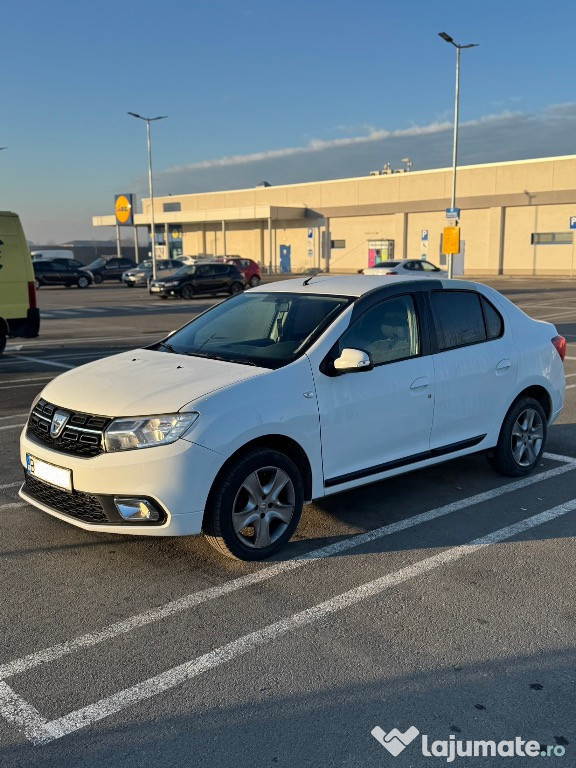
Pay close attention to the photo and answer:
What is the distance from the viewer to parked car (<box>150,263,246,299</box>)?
3019 cm

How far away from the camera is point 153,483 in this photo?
397cm

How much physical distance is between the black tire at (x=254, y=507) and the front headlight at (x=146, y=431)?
0.37 m

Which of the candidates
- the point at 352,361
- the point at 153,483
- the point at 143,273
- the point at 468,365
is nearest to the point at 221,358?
the point at 352,361

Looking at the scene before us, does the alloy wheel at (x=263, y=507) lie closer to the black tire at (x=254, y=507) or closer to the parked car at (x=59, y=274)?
the black tire at (x=254, y=507)

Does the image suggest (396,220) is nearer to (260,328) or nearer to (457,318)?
(457,318)

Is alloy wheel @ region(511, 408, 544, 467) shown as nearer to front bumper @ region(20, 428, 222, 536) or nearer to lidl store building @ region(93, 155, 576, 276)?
front bumper @ region(20, 428, 222, 536)

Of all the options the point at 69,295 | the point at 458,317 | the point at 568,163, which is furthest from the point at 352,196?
the point at 458,317

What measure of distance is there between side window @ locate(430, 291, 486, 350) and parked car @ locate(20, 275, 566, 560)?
0.01m

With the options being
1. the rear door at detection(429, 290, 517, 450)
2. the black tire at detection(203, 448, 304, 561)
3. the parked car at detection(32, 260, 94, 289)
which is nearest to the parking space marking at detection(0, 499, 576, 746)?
the black tire at detection(203, 448, 304, 561)

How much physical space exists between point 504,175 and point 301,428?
44894 millimetres

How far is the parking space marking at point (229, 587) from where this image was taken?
11.1 ft

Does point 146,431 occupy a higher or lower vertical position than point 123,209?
lower

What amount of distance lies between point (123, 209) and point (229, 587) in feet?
186

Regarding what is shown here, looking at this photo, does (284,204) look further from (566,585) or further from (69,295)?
(566,585)
